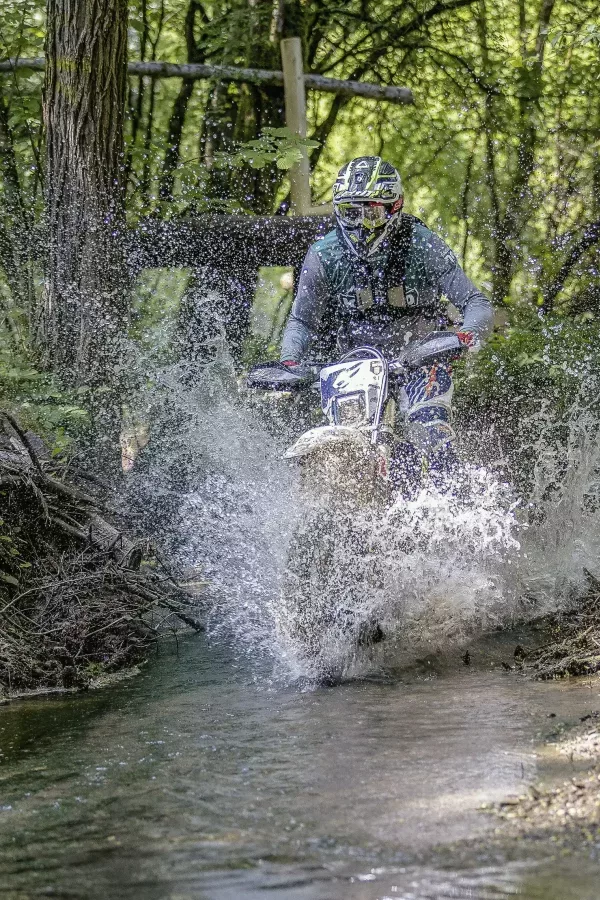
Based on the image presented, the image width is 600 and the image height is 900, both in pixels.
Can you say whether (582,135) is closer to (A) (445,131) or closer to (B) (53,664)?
(A) (445,131)

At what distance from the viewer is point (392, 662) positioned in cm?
521

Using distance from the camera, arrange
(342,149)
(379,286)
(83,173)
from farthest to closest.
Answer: (342,149) < (83,173) < (379,286)

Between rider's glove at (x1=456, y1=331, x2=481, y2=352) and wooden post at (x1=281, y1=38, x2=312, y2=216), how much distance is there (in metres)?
4.97

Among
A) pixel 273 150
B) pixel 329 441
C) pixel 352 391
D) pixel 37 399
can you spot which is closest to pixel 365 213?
pixel 352 391

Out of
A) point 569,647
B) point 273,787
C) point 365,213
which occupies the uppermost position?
point 365,213

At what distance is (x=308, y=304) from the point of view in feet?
21.6

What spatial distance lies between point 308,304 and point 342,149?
680 cm

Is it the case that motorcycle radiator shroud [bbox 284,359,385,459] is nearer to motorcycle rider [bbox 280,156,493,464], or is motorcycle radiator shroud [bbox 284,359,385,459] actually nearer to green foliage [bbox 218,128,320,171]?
motorcycle rider [bbox 280,156,493,464]

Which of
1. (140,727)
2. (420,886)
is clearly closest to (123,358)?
(140,727)

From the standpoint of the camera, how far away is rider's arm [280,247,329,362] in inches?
256

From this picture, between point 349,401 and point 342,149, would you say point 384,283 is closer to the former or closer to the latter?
point 349,401

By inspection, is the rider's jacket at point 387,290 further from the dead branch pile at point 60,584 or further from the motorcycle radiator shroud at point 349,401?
the dead branch pile at point 60,584

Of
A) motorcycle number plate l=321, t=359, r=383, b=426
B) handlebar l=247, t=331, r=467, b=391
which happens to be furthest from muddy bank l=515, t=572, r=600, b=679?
handlebar l=247, t=331, r=467, b=391

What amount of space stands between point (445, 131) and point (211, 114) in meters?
3.17
